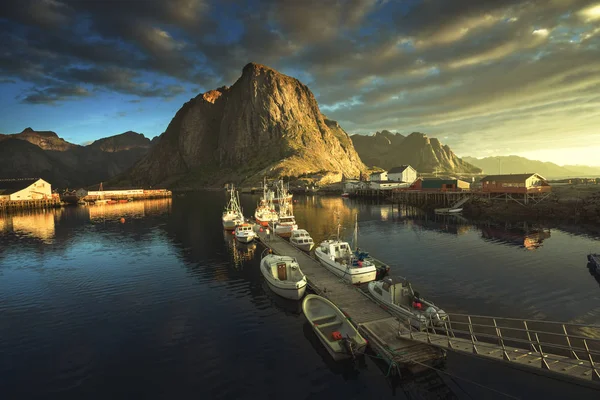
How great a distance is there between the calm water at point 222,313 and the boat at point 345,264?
6.64 metres

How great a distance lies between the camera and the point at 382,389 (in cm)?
1797

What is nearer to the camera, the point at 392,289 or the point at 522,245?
the point at 392,289

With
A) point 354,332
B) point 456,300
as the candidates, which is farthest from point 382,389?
point 456,300

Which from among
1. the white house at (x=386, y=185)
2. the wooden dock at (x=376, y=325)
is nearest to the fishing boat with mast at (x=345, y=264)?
the wooden dock at (x=376, y=325)

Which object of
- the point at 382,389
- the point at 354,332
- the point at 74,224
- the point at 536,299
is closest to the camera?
the point at 382,389

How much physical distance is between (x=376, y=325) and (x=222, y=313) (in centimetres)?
1399

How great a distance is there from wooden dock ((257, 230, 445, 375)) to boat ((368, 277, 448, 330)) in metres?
0.82

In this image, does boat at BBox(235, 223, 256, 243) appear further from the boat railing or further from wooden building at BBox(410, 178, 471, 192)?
wooden building at BBox(410, 178, 471, 192)

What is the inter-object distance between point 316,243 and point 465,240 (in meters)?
26.2

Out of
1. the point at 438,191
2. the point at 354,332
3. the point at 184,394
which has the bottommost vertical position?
the point at 184,394

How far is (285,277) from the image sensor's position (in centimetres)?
3372

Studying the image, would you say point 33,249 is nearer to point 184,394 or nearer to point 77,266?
point 77,266

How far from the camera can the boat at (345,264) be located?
106 ft

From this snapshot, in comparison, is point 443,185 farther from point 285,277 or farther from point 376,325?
point 376,325
